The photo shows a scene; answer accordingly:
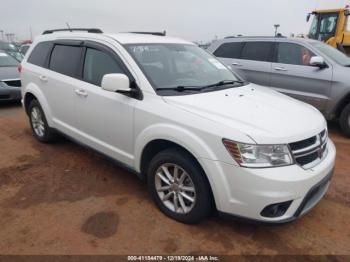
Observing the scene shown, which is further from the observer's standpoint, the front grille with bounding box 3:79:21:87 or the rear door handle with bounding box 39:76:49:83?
the front grille with bounding box 3:79:21:87

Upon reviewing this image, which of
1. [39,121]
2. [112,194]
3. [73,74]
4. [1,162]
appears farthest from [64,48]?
[112,194]

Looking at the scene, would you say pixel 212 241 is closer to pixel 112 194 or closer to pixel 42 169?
pixel 112 194

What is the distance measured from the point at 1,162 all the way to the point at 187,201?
301cm

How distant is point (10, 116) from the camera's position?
7.54 metres

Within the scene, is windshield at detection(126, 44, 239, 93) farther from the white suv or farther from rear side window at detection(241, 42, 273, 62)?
rear side window at detection(241, 42, 273, 62)

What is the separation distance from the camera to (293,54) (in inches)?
268

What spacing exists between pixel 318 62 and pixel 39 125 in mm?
4997

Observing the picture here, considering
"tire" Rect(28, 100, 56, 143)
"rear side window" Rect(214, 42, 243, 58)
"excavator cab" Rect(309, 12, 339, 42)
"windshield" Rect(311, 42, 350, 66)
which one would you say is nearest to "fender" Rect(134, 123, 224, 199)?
"tire" Rect(28, 100, 56, 143)

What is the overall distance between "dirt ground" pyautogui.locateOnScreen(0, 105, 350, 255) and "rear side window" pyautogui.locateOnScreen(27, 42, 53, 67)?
5.39 feet

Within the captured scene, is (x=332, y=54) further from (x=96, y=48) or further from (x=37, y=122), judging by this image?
(x=37, y=122)

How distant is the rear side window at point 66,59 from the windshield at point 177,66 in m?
0.97

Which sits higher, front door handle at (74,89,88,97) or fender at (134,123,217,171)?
front door handle at (74,89,88,97)

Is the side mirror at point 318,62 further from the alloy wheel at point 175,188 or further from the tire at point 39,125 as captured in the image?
the tire at point 39,125

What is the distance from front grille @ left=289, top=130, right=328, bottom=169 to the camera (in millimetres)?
2793
